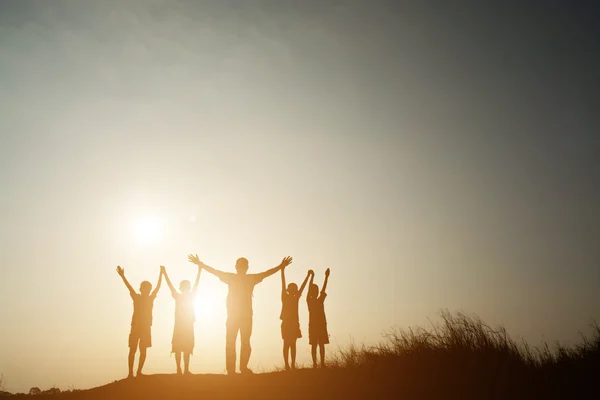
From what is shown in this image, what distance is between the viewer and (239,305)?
10.5 m

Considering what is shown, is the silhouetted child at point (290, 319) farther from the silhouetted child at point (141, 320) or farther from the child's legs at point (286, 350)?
the silhouetted child at point (141, 320)

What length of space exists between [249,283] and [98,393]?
4.86 m

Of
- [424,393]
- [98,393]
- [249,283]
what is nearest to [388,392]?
[424,393]

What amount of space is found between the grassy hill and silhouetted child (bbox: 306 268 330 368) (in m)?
0.82

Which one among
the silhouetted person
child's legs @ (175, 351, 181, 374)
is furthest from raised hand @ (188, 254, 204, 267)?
child's legs @ (175, 351, 181, 374)

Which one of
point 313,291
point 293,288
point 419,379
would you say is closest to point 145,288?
point 293,288

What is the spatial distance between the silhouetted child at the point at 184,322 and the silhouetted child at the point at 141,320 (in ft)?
2.16

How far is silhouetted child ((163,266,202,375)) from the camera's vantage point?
11.8m

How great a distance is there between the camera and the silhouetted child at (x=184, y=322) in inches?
466

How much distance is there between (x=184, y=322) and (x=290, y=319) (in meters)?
3.07

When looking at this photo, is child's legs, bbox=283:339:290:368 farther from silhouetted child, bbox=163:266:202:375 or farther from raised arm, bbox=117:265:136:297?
raised arm, bbox=117:265:136:297

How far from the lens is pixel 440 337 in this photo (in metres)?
12.7

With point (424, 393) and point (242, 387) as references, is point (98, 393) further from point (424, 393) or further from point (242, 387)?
point (424, 393)

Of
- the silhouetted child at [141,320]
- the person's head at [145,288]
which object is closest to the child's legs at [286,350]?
the silhouetted child at [141,320]
